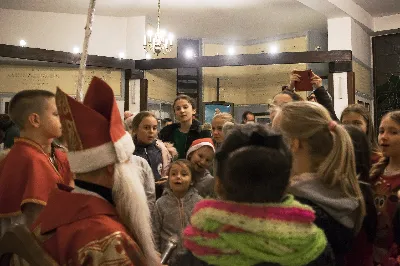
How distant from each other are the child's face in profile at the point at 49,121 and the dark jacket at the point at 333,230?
134 cm

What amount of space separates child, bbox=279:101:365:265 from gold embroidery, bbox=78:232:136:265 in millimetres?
640

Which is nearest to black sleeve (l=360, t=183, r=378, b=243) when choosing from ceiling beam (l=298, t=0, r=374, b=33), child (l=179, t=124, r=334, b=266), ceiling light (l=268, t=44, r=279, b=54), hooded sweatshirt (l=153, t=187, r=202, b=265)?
child (l=179, t=124, r=334, b=266)

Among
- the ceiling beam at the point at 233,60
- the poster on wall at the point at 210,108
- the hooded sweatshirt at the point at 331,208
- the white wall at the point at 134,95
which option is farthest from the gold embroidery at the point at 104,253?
the poster on wall at the point at 210,108

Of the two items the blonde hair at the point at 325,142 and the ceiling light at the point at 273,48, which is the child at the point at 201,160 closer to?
the blonde hair at the point at 325,142

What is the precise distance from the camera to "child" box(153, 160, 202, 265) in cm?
341

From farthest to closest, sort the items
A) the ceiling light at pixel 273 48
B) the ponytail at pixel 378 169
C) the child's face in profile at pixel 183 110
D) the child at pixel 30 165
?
the ceiling light at pixel 273 48 → the child's face in profile at pixel 183 110 → the ponytail at pixel 378 169 → the child at pixel 30 165

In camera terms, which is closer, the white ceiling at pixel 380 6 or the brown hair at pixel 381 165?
the brown hair at pixel 381 165

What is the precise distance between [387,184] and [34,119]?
1.76m

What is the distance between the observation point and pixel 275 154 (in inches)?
49.7

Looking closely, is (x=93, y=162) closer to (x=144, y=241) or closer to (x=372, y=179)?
(x=144, y=241)

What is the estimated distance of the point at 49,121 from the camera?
91.7 inches

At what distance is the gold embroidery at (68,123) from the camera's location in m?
1.45

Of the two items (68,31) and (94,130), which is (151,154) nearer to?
(94,130)

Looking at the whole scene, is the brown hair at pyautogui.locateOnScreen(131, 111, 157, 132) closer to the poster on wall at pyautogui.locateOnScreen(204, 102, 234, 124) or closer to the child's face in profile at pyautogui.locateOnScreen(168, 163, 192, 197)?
the child's face in profile at pyautogui.locateOnScreen(168, 163, 192, 197)
